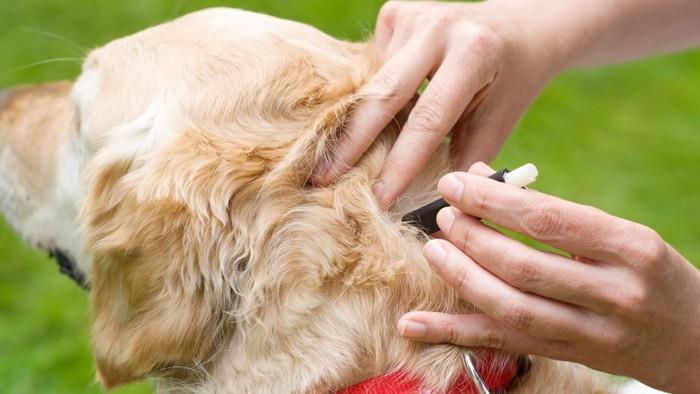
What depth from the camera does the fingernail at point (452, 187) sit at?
1.83 metres

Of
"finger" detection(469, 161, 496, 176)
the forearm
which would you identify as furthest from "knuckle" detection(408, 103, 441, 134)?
the forearm

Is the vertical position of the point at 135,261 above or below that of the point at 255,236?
below

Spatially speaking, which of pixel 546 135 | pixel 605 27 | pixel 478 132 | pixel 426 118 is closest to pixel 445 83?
pixel 426 118

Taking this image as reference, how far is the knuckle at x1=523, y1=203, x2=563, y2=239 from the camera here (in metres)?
1.73

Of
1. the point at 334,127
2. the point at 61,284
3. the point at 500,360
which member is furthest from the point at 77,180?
the point at 61,284

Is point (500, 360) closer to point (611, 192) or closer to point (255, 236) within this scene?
point (255, 236)

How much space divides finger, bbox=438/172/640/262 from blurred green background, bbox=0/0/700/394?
2.65m

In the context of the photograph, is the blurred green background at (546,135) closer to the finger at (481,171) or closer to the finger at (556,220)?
the finger at (481,171)

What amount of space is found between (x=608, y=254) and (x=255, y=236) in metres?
0.81

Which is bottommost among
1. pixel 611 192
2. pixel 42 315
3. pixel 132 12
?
pixel 42 315

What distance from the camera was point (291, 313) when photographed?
2.02 meters

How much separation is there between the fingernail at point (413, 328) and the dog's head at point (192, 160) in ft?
1.30

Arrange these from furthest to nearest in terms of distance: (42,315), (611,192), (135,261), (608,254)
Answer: (611,192), (42,315), (135,261), (608,254)

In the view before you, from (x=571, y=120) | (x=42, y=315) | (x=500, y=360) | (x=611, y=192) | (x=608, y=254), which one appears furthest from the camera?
(x=571, y=120)
